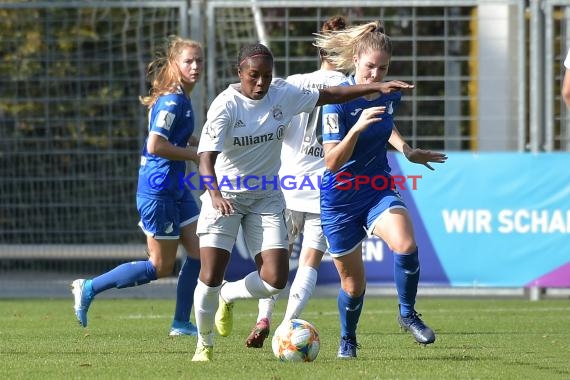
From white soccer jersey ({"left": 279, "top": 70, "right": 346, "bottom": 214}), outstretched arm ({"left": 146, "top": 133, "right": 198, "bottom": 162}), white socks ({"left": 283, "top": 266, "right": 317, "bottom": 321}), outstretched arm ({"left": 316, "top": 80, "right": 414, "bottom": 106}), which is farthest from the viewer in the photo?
white soccer jersey ({"left": 279, "top": 70, "right": 346, "bottom": 214})

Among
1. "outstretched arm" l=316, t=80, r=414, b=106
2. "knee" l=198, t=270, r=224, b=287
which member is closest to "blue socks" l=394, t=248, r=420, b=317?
"outstretched arm" l=316, t=80, r=414, b=106

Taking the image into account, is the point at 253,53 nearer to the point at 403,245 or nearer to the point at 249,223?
the point at 249,223

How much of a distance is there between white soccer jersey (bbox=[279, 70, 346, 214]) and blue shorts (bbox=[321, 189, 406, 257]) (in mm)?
1350

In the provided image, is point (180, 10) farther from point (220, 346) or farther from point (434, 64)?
point (220, 346)

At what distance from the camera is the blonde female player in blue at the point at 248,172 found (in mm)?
7199

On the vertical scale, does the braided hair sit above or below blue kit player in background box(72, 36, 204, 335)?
above

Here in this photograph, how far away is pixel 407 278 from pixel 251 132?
131 cm

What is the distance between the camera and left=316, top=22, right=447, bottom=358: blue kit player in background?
749 cm

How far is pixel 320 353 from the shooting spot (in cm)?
792

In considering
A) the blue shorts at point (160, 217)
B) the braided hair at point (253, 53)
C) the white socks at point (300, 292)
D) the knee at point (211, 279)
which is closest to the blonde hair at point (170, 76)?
the blue shorts at point (160, 217)

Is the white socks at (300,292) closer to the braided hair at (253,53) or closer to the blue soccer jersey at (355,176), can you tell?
the blue soccer jersey at (355,176)

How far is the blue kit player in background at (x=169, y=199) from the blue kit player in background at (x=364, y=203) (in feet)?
5.51

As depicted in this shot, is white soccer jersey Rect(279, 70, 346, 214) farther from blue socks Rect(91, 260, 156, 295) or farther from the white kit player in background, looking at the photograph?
blue socks Rect(91, 260, 156, 295)

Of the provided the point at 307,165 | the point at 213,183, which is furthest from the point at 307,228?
the point at 213,183
